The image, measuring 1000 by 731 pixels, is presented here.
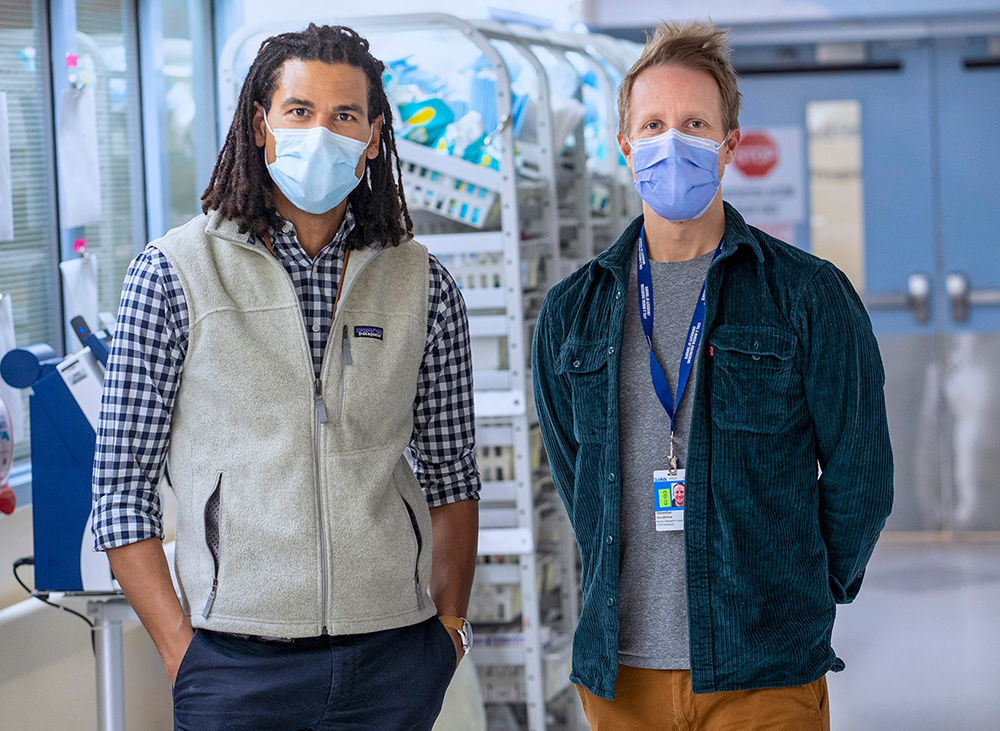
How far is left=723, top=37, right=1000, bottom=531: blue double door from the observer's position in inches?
236

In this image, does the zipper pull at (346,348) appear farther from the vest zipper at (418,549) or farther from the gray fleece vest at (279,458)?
the vest zipper at (418,549)

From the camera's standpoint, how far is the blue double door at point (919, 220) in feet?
19.6

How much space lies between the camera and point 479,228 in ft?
10.6

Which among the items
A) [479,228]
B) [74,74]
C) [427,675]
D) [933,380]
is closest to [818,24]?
[933,380]

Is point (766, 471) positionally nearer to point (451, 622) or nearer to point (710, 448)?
point (710, 448)

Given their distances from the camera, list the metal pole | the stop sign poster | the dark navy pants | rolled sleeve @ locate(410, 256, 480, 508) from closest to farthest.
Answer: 1. the dark navy pants
2. rolled sleeve @ locate(410, 256, 480, 508)
3. the metal pole
4. the stop sign poster

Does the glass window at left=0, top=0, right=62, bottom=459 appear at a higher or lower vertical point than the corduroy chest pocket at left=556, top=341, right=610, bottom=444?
higher

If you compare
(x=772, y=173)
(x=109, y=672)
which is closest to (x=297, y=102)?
(x=109, y=672)

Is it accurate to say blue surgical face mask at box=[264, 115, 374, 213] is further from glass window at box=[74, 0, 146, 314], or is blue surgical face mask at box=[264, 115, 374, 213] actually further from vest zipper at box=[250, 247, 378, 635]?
glass window at box=[74, 0, 146, 314]

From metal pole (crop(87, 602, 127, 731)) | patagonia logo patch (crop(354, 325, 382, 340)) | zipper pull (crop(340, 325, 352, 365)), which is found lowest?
metal pole (crop(87, 602, 127, 731))

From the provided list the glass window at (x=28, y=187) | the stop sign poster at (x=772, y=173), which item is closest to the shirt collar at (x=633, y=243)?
the glass window at (x=28, y=187)

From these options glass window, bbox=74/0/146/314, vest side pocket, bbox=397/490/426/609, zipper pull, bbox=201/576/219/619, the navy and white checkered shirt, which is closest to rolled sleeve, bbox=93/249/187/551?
the navy and white checkered shirt

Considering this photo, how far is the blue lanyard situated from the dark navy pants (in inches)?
19.7

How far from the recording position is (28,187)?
3.03 metres
